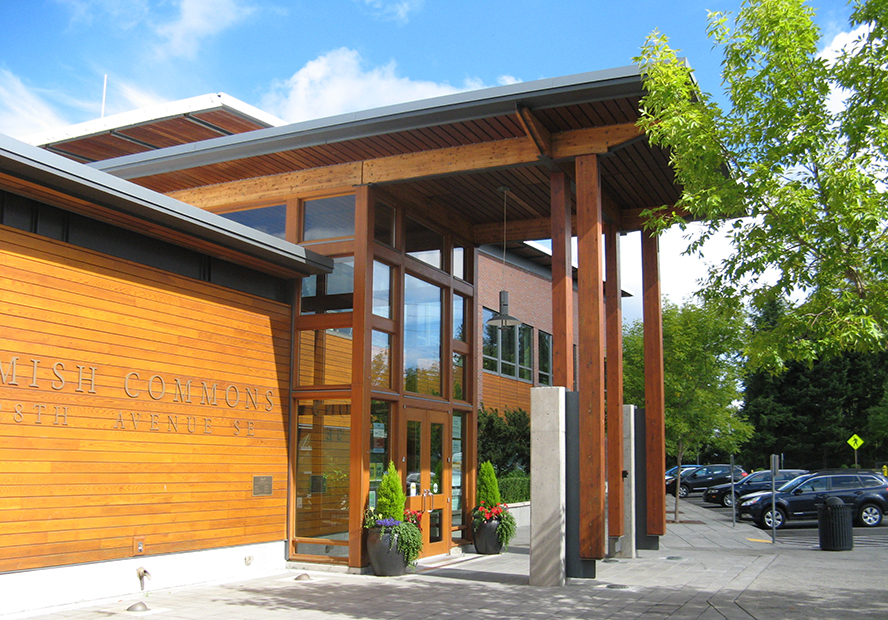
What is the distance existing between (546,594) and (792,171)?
6.01m

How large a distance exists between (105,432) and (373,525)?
171 inches

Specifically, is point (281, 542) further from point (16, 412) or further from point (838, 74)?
point (838, 74)

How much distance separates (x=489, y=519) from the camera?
15.2 meters

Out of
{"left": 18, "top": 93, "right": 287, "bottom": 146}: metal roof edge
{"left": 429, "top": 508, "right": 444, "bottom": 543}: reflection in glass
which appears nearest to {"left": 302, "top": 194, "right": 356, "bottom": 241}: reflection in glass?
{"left": 429, "top": 508, "right": 444, "bottom": 543}: reflection in glass

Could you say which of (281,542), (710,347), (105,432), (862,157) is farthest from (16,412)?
(710,347)

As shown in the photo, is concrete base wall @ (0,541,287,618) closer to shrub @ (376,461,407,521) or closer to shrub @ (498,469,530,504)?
shrub @ (376,461,407,521)

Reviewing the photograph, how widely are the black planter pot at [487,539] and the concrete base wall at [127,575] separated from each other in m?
4.10

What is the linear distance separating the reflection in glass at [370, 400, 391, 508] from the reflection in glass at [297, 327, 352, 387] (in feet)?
2.37

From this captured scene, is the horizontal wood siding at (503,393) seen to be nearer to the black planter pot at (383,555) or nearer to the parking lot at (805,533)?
the parking lot at (805,533)

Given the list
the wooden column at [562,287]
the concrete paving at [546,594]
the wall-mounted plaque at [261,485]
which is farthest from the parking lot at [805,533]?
the wall-mounted plaque at [261,485]

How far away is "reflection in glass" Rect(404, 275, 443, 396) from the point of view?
14.2 metres

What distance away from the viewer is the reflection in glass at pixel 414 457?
13.7 m

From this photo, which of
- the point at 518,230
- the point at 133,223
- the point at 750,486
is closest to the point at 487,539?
the point at 518,230

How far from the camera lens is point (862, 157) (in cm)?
812
